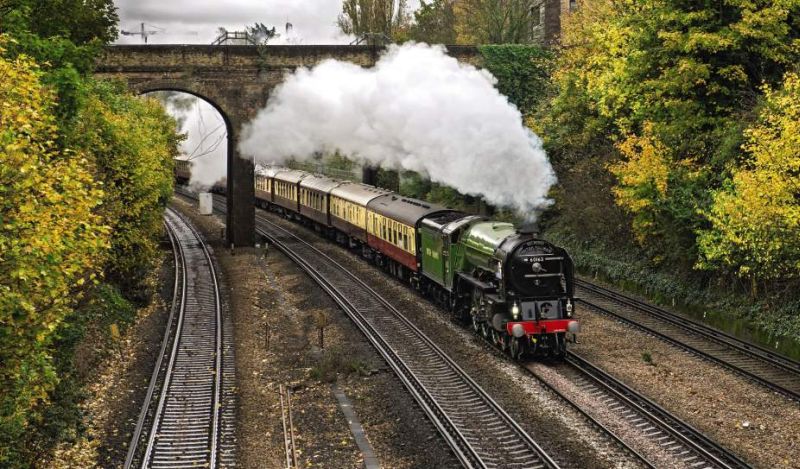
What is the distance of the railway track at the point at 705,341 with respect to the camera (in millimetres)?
18281

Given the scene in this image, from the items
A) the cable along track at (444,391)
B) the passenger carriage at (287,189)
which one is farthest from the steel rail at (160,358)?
the passenger carriage at (287,189)

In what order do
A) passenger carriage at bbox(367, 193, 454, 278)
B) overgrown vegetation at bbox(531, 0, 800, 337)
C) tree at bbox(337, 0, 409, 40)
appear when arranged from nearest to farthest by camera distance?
overgrown vegetation at bbox(531, 0, 800, 337) → passenger carriage at bbox(367, 193, 454, 278) → tree at bbox(337, 0, 409, 40)

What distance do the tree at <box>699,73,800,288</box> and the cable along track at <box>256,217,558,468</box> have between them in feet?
25.9

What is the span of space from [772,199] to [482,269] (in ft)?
23.0

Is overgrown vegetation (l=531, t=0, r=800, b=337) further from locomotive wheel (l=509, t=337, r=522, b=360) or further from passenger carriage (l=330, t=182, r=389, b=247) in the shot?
passenger carriage (l=330, t=182, r=389, b=247)

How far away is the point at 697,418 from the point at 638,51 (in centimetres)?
1467

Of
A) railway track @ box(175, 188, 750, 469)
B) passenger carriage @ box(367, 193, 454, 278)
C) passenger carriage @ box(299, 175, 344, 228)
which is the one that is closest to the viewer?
railway track @ box(175, 188, 750, 469)

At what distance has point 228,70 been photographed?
37812 millimetres

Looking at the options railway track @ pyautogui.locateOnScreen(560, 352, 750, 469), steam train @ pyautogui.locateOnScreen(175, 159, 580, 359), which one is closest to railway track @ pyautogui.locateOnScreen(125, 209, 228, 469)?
steam train @ pyautogui.locateOnScreen(175, 159, 580, 359)

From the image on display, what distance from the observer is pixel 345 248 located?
128ft

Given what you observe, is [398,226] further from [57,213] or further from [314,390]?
[57,213]

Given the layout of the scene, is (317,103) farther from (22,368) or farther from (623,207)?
(22,368)

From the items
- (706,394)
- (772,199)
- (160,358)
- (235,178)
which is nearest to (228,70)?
(235,178)

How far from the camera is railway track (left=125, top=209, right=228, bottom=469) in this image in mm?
13812
